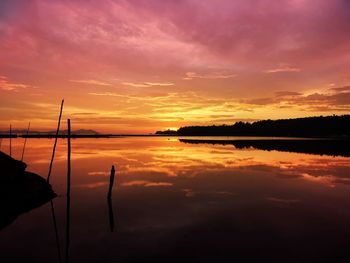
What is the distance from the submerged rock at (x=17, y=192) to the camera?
18.3 metres

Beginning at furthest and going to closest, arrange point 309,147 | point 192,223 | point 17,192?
point 309,147 < point 17,192 < point 192,223

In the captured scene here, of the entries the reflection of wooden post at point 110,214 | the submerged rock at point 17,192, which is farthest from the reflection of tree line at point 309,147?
the submerged rock at point 17,192

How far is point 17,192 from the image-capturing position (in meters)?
20.1

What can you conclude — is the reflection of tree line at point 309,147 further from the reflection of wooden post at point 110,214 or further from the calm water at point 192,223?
the reflection of wooden post at point 110,214

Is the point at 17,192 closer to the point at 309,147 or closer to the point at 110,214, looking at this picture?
the point at 110,214

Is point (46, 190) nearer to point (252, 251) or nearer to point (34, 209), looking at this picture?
point (34, 209)

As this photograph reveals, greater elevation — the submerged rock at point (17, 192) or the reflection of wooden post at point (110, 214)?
the submerged rock at point (17, 192)

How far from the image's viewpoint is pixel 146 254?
1260cm

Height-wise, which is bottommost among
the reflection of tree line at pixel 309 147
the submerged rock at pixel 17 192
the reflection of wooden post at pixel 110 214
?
the reflection of wooden post at pixel 110 214

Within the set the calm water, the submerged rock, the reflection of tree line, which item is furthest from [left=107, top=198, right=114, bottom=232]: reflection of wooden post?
the reflection of tree line

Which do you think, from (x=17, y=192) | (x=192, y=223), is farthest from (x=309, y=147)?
(x=17, y=192)

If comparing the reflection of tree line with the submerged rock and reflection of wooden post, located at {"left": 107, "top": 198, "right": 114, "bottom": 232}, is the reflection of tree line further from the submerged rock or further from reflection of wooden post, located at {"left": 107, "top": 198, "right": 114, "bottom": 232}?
the submerged rock

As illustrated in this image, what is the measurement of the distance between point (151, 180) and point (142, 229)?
49.5 ft

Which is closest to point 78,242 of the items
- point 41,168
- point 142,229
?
point 142,229
